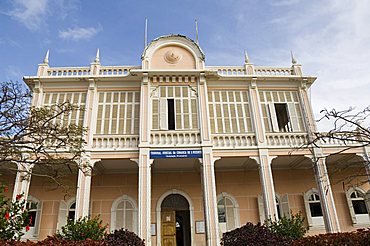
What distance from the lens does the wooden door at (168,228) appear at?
502 inches

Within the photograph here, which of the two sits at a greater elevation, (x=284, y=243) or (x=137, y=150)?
(x=137, y=150)

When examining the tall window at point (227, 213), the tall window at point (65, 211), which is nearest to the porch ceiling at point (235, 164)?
the tall window at point (227, 213)

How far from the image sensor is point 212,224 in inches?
435

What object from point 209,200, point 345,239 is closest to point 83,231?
point 209,200

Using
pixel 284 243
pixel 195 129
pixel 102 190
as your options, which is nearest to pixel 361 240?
pixel 284 243

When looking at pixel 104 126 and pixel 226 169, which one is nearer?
pixel 104 126

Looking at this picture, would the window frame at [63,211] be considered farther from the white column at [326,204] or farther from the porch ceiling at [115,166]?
the white column at [326,204]

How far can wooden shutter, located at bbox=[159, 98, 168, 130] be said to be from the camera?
41.3ft

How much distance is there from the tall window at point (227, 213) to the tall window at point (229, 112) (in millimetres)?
3199

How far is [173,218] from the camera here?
1317 centimetres

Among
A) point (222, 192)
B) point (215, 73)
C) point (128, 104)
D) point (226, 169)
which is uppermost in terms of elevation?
point (215, 73)

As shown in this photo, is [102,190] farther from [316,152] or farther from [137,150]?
[316,152]

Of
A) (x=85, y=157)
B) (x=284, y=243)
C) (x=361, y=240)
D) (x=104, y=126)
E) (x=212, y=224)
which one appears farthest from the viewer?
(x=104, y=126)

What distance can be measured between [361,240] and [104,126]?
34.0 ft
